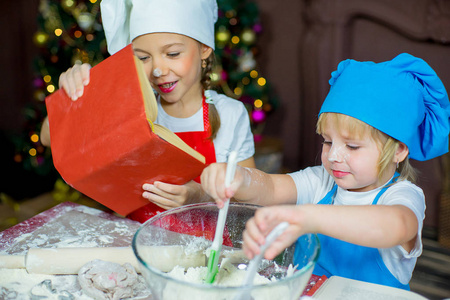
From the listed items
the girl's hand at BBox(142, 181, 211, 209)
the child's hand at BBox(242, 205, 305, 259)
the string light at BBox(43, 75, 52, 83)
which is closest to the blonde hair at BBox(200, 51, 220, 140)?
the girl's hand at BBox(142, 181, 211, 209)

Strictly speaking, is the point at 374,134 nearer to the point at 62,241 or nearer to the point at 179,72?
the point at 179,72

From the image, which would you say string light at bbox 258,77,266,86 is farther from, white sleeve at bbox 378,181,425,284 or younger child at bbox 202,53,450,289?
white sleeve at bbox 378,181,425,284

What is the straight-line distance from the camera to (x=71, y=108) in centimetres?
110

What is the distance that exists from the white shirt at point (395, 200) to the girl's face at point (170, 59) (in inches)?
17.4

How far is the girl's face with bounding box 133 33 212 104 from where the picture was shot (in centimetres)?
131

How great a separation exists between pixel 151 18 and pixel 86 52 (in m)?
1.50

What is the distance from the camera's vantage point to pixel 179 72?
133 centimetres

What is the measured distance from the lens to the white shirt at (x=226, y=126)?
1.50 metres

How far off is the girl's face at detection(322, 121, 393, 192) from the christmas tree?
162 cm

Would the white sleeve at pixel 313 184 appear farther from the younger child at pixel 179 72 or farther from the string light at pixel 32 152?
the string light at pixel 32 152

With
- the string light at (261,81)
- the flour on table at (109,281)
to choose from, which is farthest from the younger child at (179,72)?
the string light at (261,81)

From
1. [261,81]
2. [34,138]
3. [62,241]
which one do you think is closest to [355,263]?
[62,241]

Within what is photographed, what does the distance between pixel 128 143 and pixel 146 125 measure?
0.07 meters

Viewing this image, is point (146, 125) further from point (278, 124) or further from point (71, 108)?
point (278, 124)
